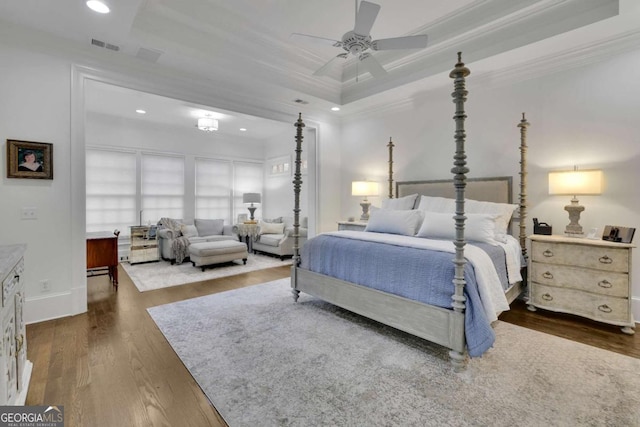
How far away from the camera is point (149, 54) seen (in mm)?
3338

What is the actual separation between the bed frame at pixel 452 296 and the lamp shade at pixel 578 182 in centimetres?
41

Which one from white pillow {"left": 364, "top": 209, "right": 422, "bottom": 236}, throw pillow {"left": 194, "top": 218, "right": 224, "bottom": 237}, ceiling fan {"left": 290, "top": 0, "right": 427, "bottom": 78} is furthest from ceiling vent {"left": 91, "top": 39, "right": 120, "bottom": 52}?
throw pillow {"left": 194, "top": 218, "right": 224, "bottom": 237}

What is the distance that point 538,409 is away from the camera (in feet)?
5.48

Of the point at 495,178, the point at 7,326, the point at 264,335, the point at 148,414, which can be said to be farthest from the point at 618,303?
the point at 7,326

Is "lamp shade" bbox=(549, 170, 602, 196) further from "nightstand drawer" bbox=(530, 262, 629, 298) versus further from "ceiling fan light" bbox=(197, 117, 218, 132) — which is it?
"ceiling fan light" bbox=(197, 117, 218, 132)

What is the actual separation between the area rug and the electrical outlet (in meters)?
1.52

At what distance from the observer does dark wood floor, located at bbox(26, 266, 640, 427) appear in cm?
167

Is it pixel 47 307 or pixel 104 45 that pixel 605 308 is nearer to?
pixel 47 307

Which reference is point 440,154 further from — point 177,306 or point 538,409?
point 177,306

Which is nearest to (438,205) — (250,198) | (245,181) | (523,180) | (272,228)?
(523,180)

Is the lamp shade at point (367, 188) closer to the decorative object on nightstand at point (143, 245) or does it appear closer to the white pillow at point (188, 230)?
the white pillow at point (188, 230)

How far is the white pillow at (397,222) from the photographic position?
3479 mm

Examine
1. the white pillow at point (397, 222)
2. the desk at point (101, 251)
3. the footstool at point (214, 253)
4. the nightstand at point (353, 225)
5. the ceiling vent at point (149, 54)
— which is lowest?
the footstool at point (214, 253)

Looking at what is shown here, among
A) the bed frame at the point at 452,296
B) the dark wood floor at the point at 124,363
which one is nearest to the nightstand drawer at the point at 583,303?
the dark wood floor at the point at 124,363
